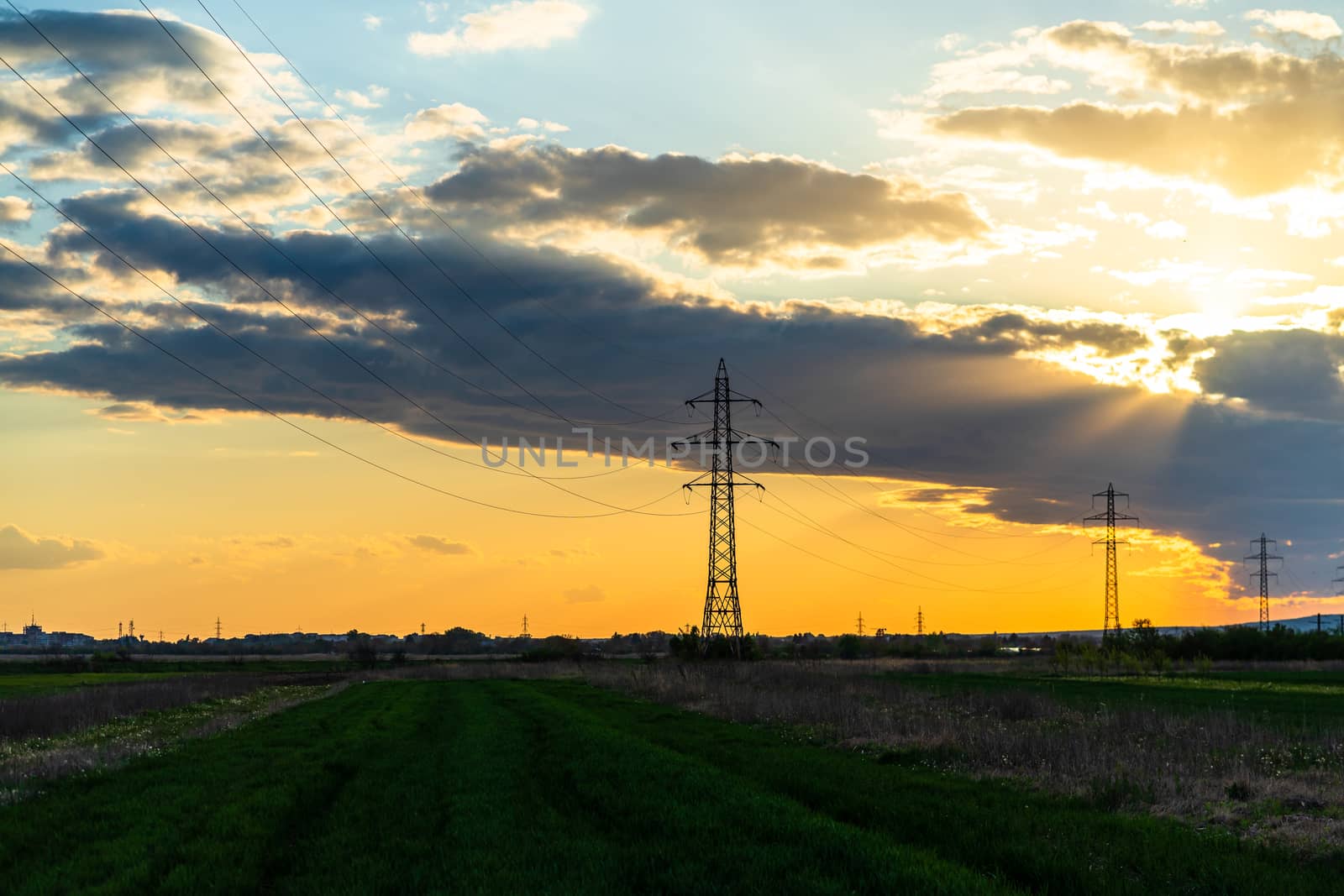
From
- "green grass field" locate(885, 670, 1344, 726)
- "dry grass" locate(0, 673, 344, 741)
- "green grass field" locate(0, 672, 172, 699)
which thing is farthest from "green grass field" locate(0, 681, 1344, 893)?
"green grass field" locate(0, 672, 172, 699)

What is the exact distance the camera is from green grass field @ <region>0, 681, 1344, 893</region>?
1248 cm

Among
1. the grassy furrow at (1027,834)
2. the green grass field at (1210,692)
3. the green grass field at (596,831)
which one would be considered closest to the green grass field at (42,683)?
the green grass field at (596,831)

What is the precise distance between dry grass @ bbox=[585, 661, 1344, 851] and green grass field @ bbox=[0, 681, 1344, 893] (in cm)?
144

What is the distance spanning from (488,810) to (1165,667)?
88.0 m

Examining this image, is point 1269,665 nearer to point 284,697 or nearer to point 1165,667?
point 1165,667

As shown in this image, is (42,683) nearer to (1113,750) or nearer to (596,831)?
(596,831)

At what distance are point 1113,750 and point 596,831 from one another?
44.7 feet

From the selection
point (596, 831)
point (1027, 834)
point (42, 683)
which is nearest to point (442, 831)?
point (596, 831)

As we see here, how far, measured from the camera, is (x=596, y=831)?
51.6 feet

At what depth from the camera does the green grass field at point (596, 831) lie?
12.5 m

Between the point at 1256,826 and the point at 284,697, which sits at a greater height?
the point at 1256,826

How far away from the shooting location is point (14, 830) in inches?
655

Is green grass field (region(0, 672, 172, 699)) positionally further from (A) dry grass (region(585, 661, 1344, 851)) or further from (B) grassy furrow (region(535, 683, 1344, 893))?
(B) grassy furrow (region(535, 683, 1344, 893))

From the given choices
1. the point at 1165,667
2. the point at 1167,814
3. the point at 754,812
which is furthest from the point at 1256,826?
the point at 1165,667
